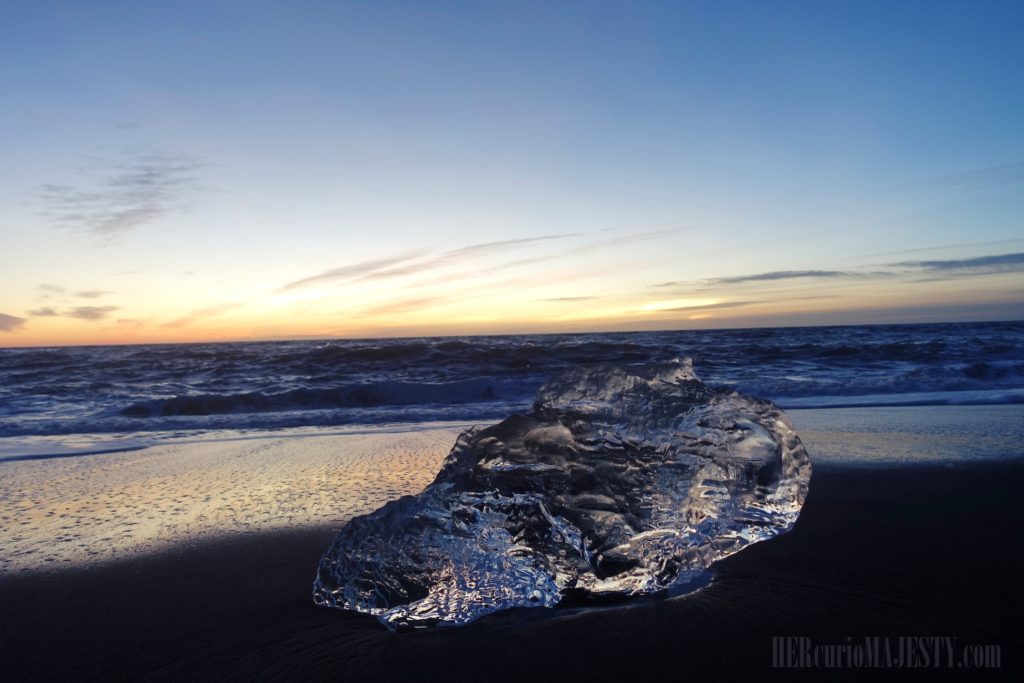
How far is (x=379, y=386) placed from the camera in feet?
44.3

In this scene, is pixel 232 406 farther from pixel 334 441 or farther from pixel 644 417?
pixel 644 417

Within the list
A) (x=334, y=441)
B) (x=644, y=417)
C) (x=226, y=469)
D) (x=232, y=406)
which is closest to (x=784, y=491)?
(x=644, y=417)

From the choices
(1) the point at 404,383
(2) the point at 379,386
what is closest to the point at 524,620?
(2) the point at 379,386

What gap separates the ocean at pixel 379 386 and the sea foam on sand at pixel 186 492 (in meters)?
1.73

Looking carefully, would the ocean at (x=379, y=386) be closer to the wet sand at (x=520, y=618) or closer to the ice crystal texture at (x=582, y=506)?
the ice crystal texture at (x=582, y=506)

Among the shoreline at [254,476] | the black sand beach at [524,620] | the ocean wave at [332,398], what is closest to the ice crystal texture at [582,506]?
the black sand beach at [524,620]

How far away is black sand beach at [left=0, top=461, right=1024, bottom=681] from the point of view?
6.15 feet

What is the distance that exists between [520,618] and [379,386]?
11725 mm

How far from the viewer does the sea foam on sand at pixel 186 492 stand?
328 centimetres

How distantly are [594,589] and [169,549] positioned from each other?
210 cm

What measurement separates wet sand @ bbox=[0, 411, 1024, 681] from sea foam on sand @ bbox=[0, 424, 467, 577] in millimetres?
299

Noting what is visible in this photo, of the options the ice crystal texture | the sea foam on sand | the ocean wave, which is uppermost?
the ice crystal texture

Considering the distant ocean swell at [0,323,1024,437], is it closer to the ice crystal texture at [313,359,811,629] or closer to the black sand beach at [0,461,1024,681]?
the ice crystal texture at [313,359,811,629]

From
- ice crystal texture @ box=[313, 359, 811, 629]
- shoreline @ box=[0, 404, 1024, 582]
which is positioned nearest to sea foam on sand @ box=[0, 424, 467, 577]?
shoreline @ box=[0, 404, 1024, 582]
